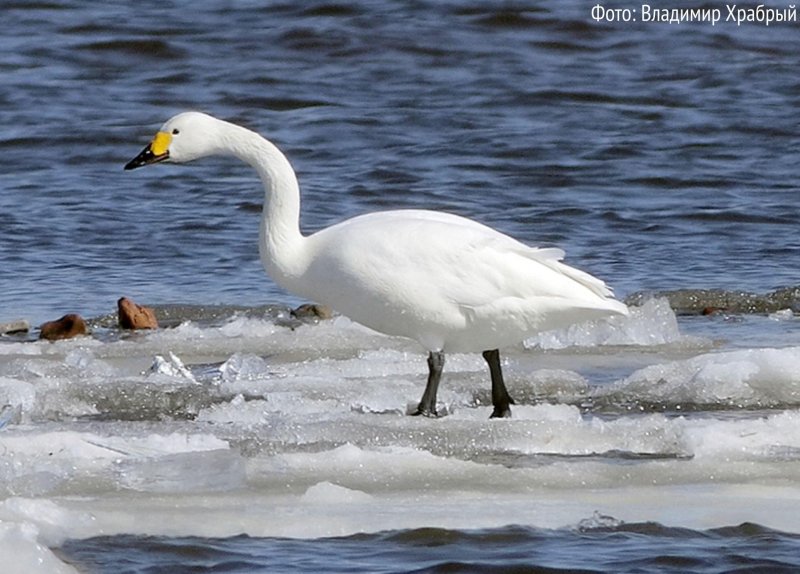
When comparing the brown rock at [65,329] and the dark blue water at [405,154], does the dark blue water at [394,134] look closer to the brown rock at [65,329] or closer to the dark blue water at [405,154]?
the dark blue water at [405,154]

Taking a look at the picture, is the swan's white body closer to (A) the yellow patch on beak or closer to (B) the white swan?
(B) the white swan

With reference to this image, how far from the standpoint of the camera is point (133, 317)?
884 cm

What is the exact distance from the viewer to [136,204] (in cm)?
1247

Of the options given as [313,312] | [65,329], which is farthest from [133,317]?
[313,312]

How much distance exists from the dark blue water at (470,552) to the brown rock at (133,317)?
3766mm

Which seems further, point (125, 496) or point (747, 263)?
point (747, 263)

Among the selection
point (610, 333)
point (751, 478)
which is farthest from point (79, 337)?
point (751, 478)

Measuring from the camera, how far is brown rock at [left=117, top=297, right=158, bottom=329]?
29.0ft

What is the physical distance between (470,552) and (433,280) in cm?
162

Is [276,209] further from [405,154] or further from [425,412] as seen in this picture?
[405,154]

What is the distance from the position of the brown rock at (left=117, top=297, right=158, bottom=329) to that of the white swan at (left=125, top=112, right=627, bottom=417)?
221 centimetres

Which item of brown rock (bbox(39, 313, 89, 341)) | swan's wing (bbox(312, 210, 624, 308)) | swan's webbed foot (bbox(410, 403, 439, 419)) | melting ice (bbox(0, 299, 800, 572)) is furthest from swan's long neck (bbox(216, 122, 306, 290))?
brown rock (bbox(39, 313, 89, 341))

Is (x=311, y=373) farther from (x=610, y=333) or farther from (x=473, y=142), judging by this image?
(x=473, y=142)

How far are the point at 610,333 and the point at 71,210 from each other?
16.7 ft
